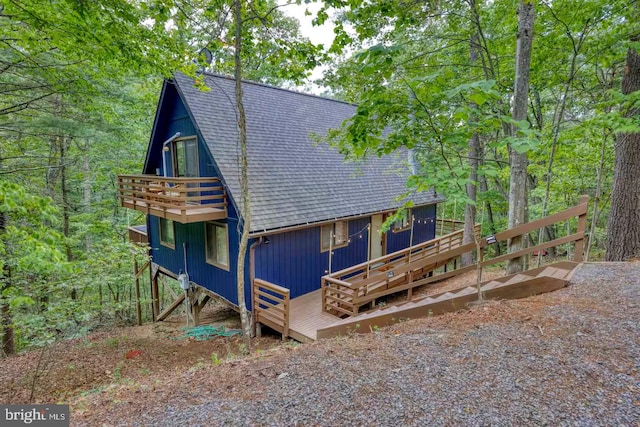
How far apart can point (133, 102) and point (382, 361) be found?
1019 centimetres

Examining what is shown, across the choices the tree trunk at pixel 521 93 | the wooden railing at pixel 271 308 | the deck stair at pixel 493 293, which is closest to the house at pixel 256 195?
the wooden railing at pixel 271 308

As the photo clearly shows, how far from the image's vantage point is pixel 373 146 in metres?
4.75

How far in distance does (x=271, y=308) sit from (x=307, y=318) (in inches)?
36.6

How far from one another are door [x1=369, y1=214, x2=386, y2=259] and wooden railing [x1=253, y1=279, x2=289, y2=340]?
14.9 ft

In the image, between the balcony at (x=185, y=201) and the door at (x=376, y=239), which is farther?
the door at (x=376, y=239)

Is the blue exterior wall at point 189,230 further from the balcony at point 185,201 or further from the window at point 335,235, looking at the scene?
the window at point 335,235

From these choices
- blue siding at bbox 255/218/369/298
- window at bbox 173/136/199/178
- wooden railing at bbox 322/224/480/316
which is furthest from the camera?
window at bbox 173/136/199/178

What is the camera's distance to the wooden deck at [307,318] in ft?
22.6

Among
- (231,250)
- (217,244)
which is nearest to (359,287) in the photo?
(231,250)

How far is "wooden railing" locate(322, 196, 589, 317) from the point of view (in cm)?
455

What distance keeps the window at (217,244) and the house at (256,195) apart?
30mm

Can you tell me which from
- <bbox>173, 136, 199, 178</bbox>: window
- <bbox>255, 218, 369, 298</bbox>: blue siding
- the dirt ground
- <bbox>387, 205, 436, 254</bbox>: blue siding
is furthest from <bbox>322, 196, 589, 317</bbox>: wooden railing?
<bbox>173, 136, 199, 178</bbox>: window

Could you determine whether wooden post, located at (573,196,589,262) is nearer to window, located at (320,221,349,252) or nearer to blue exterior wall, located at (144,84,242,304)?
window, located at (320,221,349,252)

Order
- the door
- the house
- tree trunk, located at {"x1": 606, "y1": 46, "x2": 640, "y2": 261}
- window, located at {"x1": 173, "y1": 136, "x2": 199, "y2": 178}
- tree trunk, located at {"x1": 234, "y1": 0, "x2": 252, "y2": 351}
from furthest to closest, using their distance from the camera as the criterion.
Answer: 1. the door
2. window, located at {"x1": 173, "y1": 136, "x2": 199, "y2": 178}
3. the house
4. tree trunk, located at {"x1": 606, "y1": 46, "x2": 640, "y2": 261}
5. tree trunk, located at {"x1": 234, "y1": 0, "x2": 252, "y2": 351}
